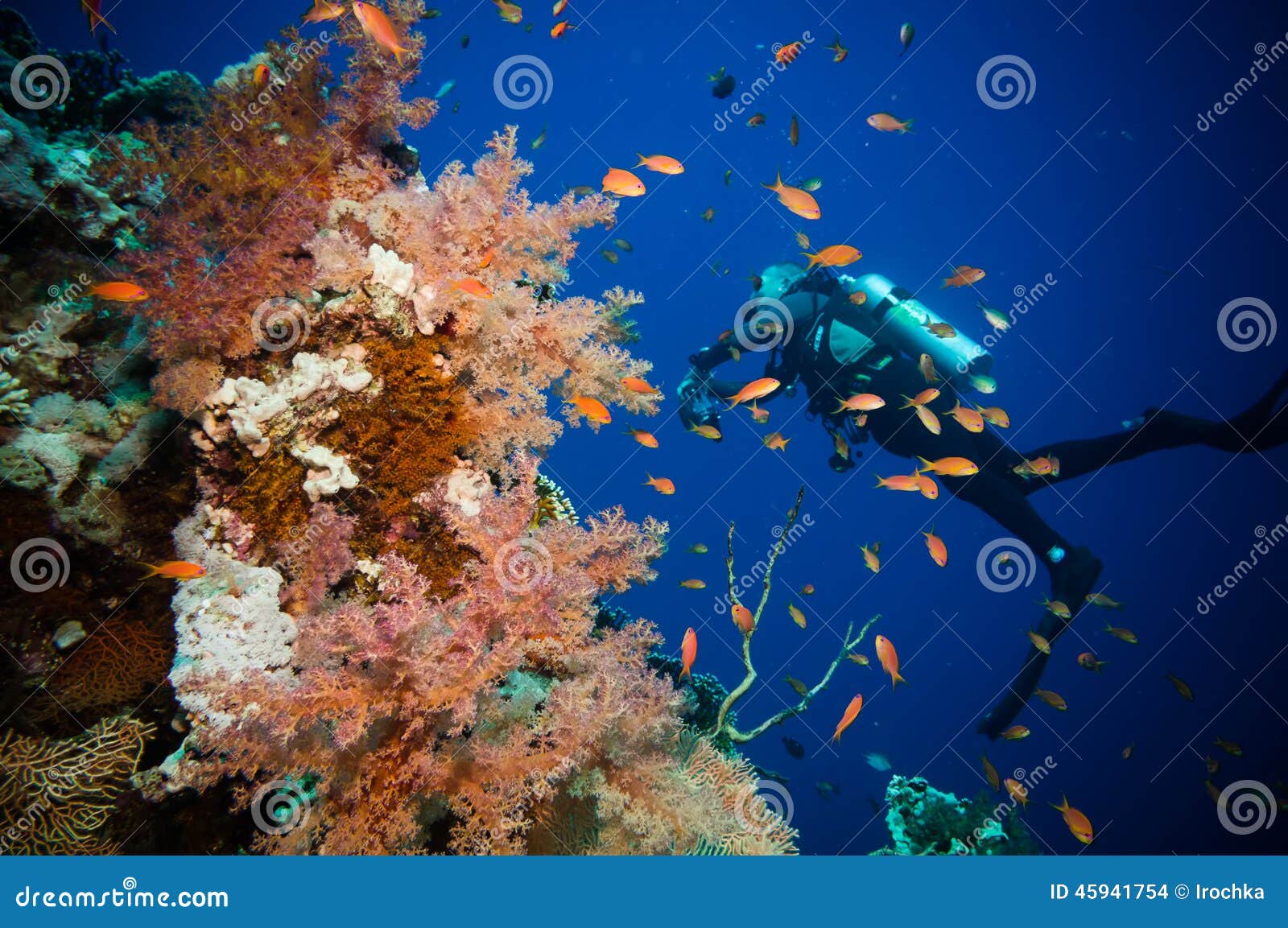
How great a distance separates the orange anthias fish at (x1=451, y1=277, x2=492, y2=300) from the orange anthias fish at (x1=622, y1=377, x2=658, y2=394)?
3.91ft

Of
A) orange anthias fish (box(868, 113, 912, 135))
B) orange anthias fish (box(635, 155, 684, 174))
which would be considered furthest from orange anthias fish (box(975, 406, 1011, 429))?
orange anthias fish (box(635, 155, 684, 174))

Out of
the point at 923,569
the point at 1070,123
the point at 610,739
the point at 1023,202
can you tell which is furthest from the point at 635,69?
the point at 923,569

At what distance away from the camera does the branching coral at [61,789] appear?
2689 mm

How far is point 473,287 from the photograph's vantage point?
2.92 m

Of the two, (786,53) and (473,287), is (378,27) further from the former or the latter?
(786,53)

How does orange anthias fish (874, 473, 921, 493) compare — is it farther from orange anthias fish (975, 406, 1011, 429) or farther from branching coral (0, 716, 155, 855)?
branching coral (0, 716, 155, 855)

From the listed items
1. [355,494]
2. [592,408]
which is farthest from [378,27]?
[355,494]

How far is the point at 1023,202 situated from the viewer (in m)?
39.3

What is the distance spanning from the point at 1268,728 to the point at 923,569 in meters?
25.2

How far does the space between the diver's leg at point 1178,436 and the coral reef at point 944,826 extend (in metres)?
4.96

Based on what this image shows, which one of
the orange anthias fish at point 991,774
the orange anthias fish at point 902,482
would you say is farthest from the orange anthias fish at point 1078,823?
the orange anthias fish at point 902,482

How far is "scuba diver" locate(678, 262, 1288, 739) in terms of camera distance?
8.35 metres

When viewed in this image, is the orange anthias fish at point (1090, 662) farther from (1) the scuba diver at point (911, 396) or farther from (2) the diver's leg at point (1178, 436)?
(2) the diver's leg at point (1178, 436)

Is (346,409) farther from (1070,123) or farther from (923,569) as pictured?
(923,569)
